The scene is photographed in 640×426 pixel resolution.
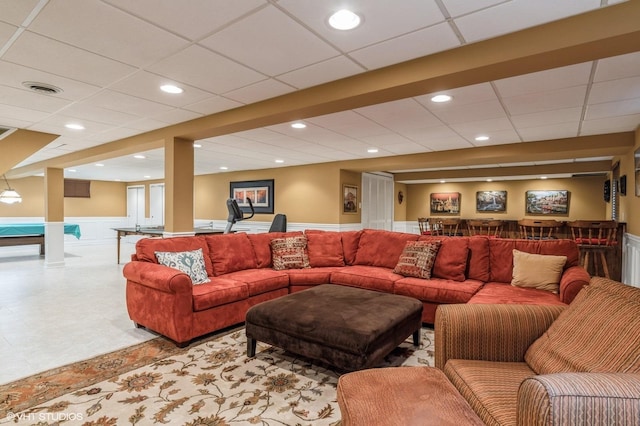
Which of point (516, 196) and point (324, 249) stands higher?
point (516, 196)

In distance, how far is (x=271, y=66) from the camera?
2.58 m

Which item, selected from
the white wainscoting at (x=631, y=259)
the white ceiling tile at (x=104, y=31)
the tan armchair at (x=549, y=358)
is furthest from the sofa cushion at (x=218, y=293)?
the white wainscoting at (x=631, y=259)

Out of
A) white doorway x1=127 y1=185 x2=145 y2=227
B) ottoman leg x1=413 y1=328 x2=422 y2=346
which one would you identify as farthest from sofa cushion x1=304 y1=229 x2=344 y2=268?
white doorway x1=127 y1=185 x2=145 y2=227

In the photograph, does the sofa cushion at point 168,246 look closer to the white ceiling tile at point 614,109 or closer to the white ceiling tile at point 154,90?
the white ceiling tile at point 154,90

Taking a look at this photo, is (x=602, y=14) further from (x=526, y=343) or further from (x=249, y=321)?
(x=249, y=321)

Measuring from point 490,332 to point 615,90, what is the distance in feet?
9.06

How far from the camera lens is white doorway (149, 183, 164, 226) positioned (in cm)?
1159

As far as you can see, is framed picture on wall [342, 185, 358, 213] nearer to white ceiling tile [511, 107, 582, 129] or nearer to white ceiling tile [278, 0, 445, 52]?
white ceiling tile [511, 107, 582, 129]

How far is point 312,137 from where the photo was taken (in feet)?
16.4

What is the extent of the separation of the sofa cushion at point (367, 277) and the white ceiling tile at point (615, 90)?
2.48 metres

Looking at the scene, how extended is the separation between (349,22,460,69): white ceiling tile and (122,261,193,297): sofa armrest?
7.32ft

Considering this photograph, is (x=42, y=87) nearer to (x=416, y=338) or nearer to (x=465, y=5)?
(x=465, y=5)

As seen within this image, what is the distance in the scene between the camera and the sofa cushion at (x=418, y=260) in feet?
11.8

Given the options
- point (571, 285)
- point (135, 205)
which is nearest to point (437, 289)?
point (571, 285)
